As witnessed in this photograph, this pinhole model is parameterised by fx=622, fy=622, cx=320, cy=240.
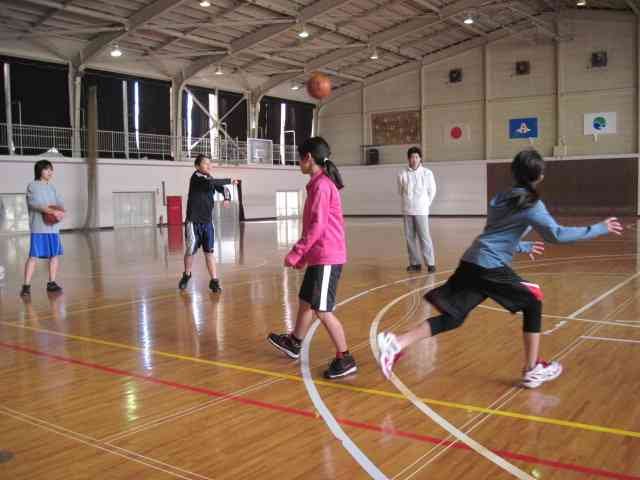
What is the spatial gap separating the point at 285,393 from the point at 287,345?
819mm

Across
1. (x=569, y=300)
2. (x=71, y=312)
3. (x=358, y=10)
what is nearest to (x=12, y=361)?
(x=71, y=312)

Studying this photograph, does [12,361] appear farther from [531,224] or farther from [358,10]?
[358,10]

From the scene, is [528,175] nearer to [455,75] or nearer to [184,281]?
[184,281]

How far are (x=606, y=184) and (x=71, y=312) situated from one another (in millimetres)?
24939

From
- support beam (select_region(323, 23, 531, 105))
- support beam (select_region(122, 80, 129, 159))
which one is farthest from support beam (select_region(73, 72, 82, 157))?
support beam (select_region(323, 23, 531, 105))

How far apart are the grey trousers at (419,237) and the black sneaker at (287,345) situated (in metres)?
4.92

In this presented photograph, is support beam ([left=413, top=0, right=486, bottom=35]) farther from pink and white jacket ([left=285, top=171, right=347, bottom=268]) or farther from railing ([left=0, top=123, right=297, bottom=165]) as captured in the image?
pink and white jacket ([left=285, top=171, right=347, bottom=268])

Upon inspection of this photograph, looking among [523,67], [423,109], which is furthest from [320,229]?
[423,109]

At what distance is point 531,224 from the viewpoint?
356 cm

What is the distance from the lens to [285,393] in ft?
12.5

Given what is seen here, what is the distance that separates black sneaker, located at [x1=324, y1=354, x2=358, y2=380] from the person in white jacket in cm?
522

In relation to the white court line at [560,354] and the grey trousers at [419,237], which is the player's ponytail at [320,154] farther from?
the grey trousers at [419,237]

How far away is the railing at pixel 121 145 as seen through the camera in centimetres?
2222

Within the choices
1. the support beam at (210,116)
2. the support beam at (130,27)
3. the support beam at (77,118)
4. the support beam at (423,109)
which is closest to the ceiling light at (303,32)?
the support beam at (130,27)
